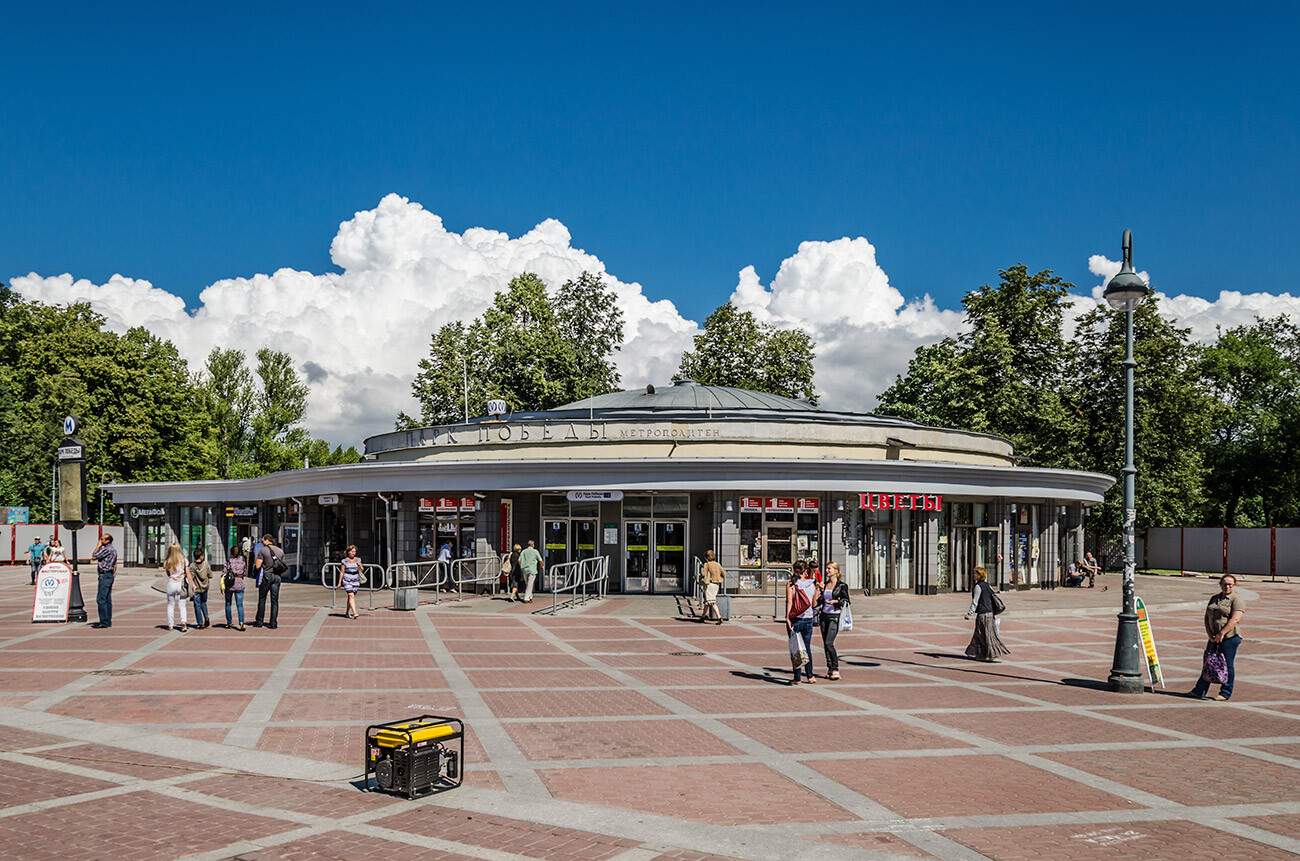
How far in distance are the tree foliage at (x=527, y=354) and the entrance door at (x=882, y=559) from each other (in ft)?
90.7

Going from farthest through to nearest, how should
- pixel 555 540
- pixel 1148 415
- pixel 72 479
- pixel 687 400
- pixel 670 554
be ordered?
pixel 1148 415, pixel 687 400, pixel 555 540, pixel 670 554, pixel 72 479

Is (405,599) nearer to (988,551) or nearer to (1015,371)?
(988,551)

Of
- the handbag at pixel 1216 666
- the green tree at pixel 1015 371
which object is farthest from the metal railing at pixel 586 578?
the green tree at pixel 1015 371

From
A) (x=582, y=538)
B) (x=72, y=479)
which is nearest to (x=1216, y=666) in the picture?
(x=582, y=538)

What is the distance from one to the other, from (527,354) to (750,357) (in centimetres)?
1326

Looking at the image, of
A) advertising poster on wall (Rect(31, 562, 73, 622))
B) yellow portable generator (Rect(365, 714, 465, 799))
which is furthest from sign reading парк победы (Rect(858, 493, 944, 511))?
yellow portable generator (Rect(365, 714, 465, 799))

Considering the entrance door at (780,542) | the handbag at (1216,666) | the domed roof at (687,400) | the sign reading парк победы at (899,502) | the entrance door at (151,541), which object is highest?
the domed roof at (687,400)

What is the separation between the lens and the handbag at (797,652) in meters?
14.4

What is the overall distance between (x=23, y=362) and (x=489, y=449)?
135ft

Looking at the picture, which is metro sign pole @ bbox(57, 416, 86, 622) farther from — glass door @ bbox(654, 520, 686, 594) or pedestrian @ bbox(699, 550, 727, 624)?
glass door @ bbox(654, 520, 686, 594)

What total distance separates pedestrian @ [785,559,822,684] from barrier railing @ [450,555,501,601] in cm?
1505

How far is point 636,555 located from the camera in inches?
1153

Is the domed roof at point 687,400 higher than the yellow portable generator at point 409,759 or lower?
higher

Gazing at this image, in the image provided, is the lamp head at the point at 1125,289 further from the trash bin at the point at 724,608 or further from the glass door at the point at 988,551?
the glass door at the point at 988,551
